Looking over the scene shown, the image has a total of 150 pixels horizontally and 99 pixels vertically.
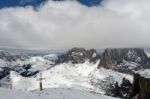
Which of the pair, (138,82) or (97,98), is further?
(97,98)

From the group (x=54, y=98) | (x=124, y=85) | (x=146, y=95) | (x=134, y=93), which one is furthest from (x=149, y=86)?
(x=124, y=85)

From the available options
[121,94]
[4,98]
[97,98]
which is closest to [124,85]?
[121,94]

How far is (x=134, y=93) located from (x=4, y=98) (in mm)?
12226

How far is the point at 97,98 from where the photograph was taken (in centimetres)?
4531

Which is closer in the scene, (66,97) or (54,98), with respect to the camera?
(54,98)

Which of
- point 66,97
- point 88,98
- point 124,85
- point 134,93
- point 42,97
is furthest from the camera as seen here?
point 124,85

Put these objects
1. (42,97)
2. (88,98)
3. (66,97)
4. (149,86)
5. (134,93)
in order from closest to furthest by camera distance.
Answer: (149,86), (134,93), (42,97), (66,97), (88,98)

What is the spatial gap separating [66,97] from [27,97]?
7.20 meters

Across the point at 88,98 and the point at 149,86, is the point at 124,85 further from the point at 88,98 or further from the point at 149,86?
the point at 149,86

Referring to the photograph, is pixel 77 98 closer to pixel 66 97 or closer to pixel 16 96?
pixel 66 97

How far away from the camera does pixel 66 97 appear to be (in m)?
41.3

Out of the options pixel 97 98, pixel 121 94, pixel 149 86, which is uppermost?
pixel 149 86

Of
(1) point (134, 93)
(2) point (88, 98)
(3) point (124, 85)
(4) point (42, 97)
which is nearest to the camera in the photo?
(1) point (134, 93)

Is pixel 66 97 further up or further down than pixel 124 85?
further up
